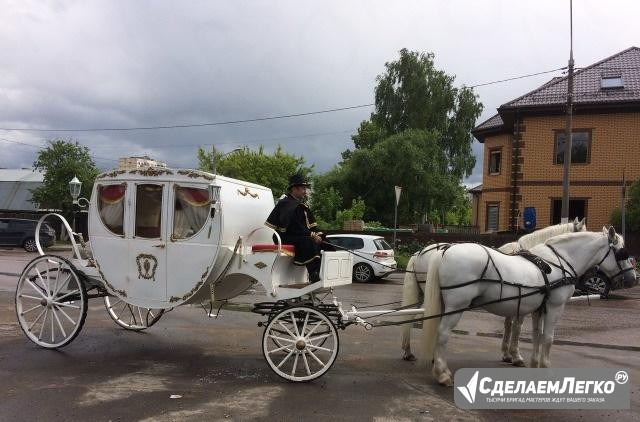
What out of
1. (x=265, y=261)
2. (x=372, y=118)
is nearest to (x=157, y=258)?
(x=265, y=261)

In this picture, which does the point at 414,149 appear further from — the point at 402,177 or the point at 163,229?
the point at 163,229

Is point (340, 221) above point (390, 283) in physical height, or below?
above

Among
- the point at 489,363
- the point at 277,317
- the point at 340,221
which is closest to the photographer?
the point at 277,317

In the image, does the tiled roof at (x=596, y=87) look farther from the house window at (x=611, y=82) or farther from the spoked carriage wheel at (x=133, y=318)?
the spoked carriage wheel at (x=133, y=318)

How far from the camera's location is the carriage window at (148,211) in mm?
6146

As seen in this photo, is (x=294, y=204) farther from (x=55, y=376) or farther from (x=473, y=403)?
(x=55, y=376)

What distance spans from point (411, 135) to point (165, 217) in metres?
28.7

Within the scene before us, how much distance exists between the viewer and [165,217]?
6.04 m

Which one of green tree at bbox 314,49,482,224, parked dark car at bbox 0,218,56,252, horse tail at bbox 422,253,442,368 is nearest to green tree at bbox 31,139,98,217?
parked dark car at bbox 0,218,56,252

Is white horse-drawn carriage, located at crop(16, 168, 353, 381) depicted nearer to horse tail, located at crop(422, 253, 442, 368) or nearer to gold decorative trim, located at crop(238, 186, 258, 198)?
gold decorative trim, located at crop(238, 186, 258, 198)

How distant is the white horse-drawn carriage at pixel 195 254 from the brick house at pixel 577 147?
21.1 meters

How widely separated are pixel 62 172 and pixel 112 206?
30542mm

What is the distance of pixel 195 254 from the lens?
19.6 feet

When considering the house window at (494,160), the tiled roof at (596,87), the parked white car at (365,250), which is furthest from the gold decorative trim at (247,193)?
the house window at (494,160)
